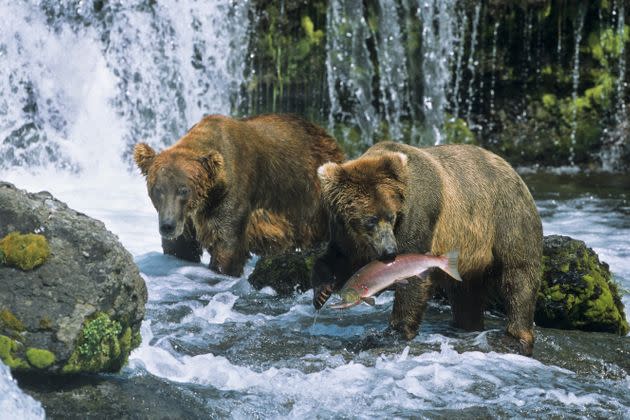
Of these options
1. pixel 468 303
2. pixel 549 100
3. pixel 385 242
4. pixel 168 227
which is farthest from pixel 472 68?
pixel 385 242

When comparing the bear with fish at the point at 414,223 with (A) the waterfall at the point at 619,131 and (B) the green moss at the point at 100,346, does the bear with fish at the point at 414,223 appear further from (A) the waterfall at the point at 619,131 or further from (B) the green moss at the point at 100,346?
(A) the waterfall at the point at 619,131

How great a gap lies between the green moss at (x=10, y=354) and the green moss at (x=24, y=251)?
0.40 m

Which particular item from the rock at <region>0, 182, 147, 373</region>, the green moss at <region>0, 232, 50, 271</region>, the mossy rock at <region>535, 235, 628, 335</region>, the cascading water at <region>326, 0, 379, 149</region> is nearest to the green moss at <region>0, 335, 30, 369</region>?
the rock at <region>0, 182, 147, 373</region>

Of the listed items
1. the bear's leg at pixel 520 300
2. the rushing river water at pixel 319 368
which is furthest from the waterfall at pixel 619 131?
the bear's leg at pixel 520 300

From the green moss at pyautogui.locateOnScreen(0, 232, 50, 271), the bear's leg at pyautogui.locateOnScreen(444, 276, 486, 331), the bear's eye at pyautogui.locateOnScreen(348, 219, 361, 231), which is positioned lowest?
the bear's leg at pyautogui.locateOnScreen(444, 276, 486, 331)

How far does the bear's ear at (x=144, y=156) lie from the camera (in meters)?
8.98

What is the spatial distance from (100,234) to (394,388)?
1.82m

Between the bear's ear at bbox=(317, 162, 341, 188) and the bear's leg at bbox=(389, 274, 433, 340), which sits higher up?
the bear's ear at bbox=(317, 162, 341, 188)

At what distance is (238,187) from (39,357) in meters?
4.32

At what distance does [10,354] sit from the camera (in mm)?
5129

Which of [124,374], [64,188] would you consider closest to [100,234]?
[124,374]

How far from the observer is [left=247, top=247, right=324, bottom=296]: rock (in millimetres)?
8633

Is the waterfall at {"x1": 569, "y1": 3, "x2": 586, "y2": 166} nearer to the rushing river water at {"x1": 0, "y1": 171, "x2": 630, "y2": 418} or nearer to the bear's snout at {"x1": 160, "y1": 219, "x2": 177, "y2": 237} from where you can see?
the rushing river water at {"x1": 0, "y1": 171, "x2": 630, "y2": 418}

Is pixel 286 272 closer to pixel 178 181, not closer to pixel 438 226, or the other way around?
pixel 178 181
